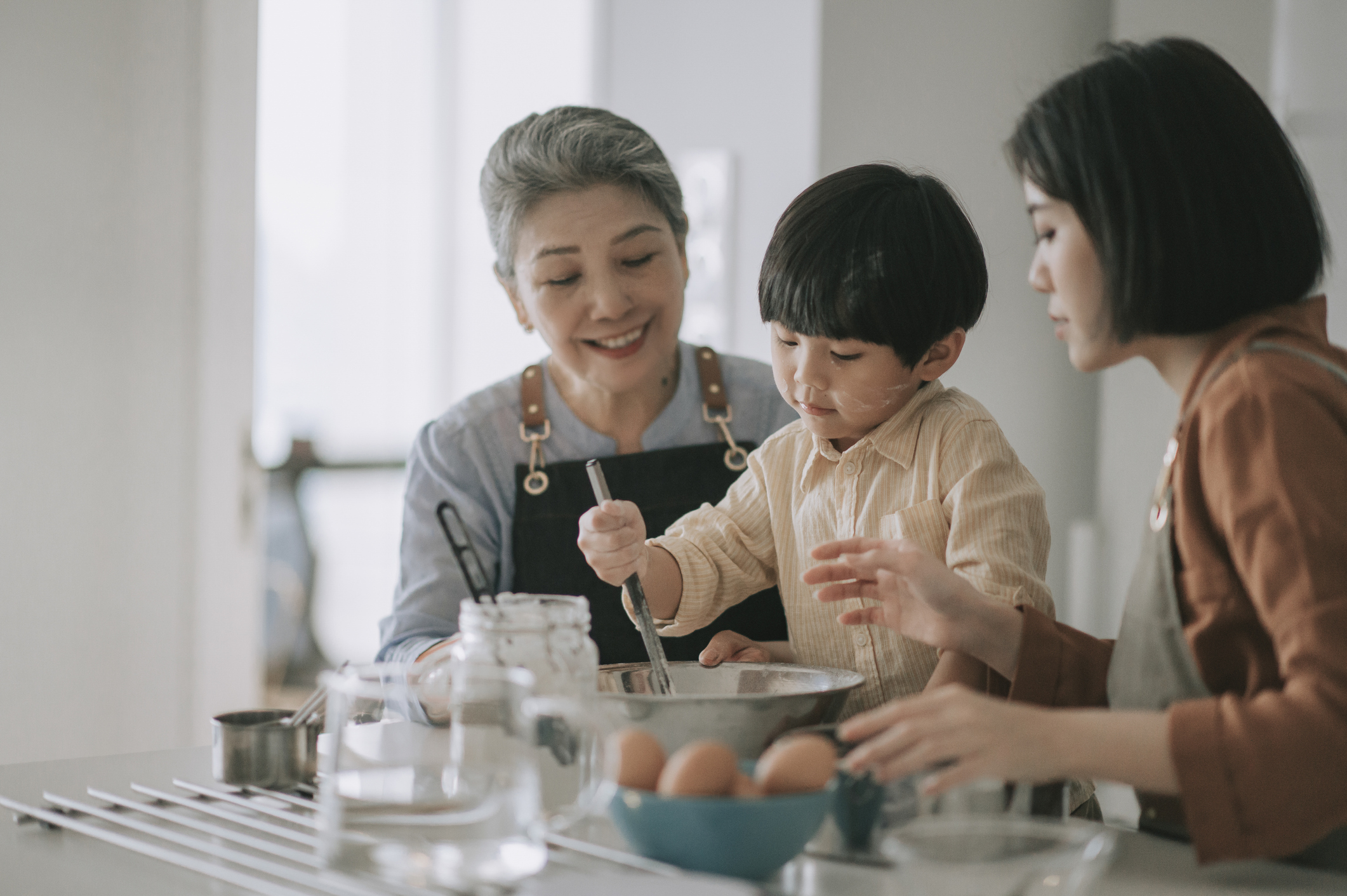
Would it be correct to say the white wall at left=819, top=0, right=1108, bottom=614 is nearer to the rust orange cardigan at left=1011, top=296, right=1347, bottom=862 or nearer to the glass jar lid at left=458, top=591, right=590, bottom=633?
the rust orange cardigan at left=1011, top=296, right=1347, bottom=862

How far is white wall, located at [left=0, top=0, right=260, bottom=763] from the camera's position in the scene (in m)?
2.28

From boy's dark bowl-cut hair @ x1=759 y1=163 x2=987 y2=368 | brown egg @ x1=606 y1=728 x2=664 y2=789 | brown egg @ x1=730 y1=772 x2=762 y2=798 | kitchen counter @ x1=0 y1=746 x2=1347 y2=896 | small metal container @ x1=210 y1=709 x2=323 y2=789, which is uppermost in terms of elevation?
boy's dark bowl-cut hair @ x1=759 y1=163 x2=987 y2=368

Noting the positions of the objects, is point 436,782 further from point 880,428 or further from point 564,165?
point 564,165

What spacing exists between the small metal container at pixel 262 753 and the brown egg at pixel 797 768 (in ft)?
1.40

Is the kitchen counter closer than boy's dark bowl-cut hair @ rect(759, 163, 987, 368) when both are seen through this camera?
Yes

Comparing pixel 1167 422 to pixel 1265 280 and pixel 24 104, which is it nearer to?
pixel 1265 280

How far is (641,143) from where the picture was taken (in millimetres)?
1600

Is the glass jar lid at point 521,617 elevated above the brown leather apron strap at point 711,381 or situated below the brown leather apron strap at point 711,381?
below

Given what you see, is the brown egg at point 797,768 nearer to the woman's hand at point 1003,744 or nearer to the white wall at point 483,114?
the woman's hand at point 1003,744

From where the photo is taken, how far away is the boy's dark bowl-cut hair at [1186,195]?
0.86 meters

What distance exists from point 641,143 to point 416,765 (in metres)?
1.03

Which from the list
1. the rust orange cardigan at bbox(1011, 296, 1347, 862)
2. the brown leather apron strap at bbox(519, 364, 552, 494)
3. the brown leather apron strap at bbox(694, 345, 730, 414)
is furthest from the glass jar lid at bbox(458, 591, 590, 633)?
the brown leather apron strap at bbox(694, 345, 730, 414)

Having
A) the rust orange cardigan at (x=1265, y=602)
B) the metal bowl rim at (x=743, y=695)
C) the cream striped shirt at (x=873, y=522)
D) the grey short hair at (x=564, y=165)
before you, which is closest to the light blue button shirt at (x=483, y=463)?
the grey short hair at (x=564, y=165)

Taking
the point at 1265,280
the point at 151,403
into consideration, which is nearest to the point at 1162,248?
the point at 1265,280
